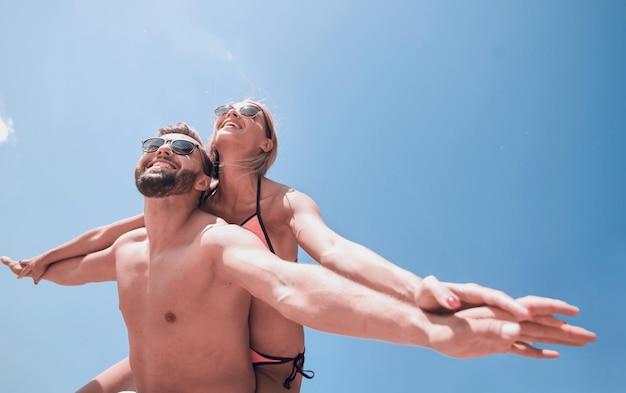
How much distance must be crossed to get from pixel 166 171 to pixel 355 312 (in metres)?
3.20

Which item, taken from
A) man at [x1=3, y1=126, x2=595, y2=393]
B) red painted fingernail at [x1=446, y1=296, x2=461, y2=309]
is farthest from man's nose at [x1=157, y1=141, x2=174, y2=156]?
red painted fingernail at [x1=446, y1=296, x2=461, y2=309]

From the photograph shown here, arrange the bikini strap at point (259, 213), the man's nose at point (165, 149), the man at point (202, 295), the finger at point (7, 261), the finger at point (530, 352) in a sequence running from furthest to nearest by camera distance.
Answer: the finger at point (7, 261) < the man's nose at point (165, 149) < the bikini strap at point (259, 213) < the man at point (202, 295) < the finger at point (530, 352)

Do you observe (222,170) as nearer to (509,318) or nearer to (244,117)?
(244,117)

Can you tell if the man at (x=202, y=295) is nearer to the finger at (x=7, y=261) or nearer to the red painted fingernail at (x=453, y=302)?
the red painted fingernail at (x=453, y=302)

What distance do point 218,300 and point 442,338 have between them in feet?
8.77

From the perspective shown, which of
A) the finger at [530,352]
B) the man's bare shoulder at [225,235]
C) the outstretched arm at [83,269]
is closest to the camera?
the finger at [530,352]

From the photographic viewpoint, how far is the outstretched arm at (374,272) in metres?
2.19

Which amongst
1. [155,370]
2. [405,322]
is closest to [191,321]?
[155,370]

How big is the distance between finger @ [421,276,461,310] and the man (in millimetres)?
81

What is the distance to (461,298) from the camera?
7.69 ft

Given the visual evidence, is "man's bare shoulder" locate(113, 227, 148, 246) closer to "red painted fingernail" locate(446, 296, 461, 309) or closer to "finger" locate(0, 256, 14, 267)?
"finger" locate(0, 256, 14, 267)

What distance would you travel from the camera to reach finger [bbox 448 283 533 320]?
206 centimetres

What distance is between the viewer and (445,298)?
2174 millimetres

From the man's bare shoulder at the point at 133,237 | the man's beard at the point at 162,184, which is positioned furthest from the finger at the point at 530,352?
the man's bare shoulder at the point at 133,237
